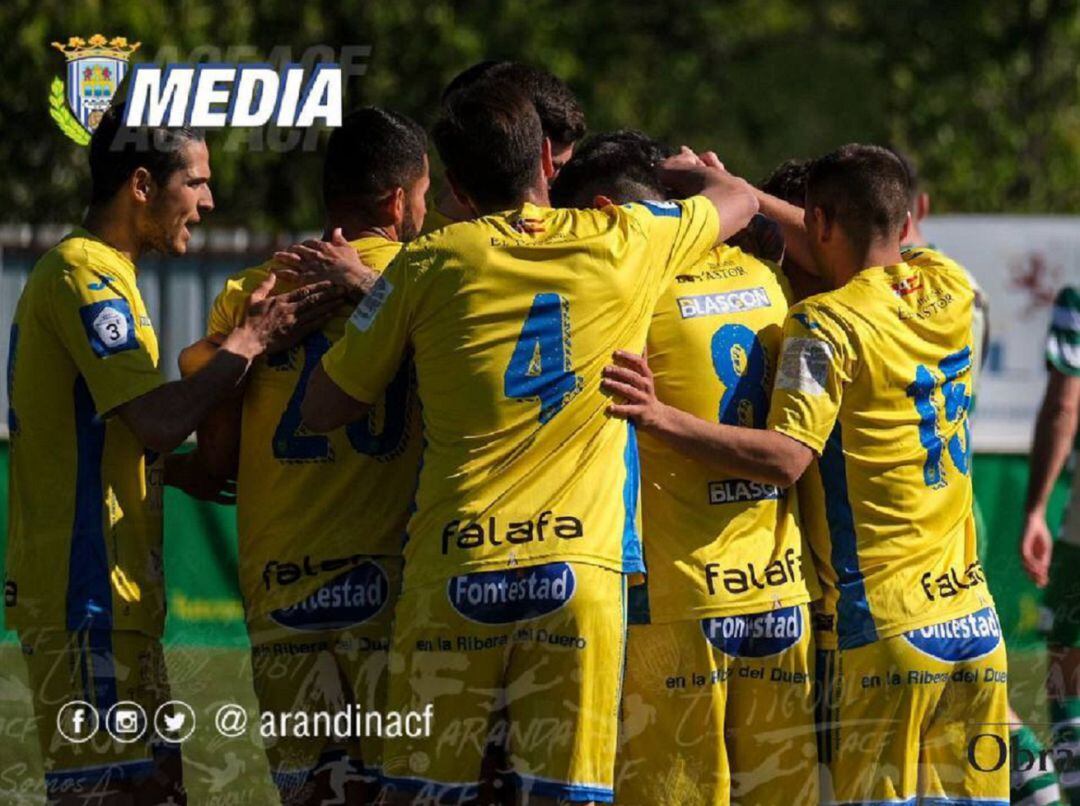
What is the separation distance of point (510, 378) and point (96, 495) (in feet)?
4.30

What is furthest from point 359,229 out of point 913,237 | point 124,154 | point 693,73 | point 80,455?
point 693,73

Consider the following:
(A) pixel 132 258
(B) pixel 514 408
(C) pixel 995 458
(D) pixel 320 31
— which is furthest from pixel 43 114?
(B) pixel 514 408

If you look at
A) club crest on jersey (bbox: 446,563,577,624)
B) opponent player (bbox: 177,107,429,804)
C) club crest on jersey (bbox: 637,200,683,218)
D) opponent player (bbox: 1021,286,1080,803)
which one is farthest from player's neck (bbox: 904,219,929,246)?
club crest on jersey (bbox: 446,563,577,624)

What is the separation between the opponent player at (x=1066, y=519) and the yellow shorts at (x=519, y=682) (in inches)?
101

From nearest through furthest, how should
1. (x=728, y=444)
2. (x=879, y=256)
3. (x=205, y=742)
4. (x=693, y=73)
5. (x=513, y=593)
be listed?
1. (x=513, y=593)
2. (x=728, y=444)
3. (x=879, y=256)
4. (x=205, y=742)
5. (x=693, y=73)

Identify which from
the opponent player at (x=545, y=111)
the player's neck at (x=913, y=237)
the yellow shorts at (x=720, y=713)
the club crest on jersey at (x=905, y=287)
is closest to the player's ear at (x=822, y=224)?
the club crest on jersey at (x=905, y=287)

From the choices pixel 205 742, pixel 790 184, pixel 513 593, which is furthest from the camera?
pixel 205 742

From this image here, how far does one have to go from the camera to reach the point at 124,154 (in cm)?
512

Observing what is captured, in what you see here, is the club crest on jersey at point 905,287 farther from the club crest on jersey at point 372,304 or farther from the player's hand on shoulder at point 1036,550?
the player's hand on shoulder at point 1036,550

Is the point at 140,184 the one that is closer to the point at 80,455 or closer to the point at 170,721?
the point at 80,455

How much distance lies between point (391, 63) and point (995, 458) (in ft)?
40.7

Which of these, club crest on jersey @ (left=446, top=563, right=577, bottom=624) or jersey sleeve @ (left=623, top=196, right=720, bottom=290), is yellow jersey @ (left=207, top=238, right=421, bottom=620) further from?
jersey sleeve @ (left=623, top=196, right=720, bottom=290)

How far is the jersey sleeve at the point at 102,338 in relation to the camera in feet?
16.1

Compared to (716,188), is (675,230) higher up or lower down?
lower down
